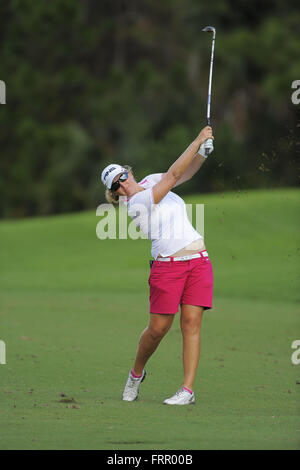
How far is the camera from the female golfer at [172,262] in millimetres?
7008

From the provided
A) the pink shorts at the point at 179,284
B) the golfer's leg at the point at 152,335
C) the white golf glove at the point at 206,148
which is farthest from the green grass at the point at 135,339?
the white golf glove at the point at 206,148

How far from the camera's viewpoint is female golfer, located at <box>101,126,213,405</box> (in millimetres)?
7008

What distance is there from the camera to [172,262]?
279 inches

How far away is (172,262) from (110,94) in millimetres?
38898

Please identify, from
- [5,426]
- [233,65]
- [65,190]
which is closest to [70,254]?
[5,426]

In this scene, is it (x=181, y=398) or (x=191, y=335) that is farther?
(x=191, y=335)

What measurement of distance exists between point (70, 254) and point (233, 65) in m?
25.4

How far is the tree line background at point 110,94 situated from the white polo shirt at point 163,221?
3054cm

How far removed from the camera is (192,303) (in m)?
7.15

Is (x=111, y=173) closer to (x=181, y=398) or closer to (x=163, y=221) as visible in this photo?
(x=163, y=221)

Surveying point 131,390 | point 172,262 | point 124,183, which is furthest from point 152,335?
point 124,183

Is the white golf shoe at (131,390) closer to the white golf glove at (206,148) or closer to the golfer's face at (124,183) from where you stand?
the golfer's face at (124,183)

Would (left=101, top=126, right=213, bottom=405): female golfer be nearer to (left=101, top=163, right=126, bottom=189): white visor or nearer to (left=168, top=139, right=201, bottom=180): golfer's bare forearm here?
(left=101, top=163, right=126, bottom=189): white visor

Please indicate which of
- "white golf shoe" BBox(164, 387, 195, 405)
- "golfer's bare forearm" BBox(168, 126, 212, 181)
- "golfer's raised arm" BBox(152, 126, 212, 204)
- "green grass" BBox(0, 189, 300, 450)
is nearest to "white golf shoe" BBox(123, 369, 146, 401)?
"green grass" BBox(0, 189, 300, 450)
